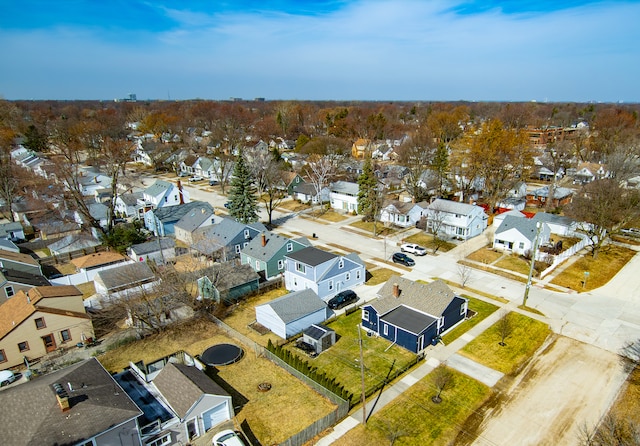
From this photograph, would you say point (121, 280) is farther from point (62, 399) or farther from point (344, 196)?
point (344, 196)

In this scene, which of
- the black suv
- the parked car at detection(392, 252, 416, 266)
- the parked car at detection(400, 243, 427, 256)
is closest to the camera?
the black suv

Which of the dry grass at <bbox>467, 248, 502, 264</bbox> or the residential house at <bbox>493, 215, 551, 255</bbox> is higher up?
the residential house at <bbox>493, 215, 551, 255</bbox>

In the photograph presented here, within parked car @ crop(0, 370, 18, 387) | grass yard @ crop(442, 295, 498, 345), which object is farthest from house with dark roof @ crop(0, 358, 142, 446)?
grass yard @ crop(442, 295, 498, 345)

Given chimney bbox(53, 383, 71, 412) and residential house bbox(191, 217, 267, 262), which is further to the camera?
residential house bbox(191, 217, 267, 262)

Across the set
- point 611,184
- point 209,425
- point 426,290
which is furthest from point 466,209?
point 209,425

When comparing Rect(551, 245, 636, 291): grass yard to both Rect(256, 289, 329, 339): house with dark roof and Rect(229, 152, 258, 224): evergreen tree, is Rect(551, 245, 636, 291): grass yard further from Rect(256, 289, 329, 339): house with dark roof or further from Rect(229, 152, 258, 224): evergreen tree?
Rect(229, 152, 258, 224): evergreen tree

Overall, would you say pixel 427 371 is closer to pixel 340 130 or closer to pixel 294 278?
pixel 294 278
